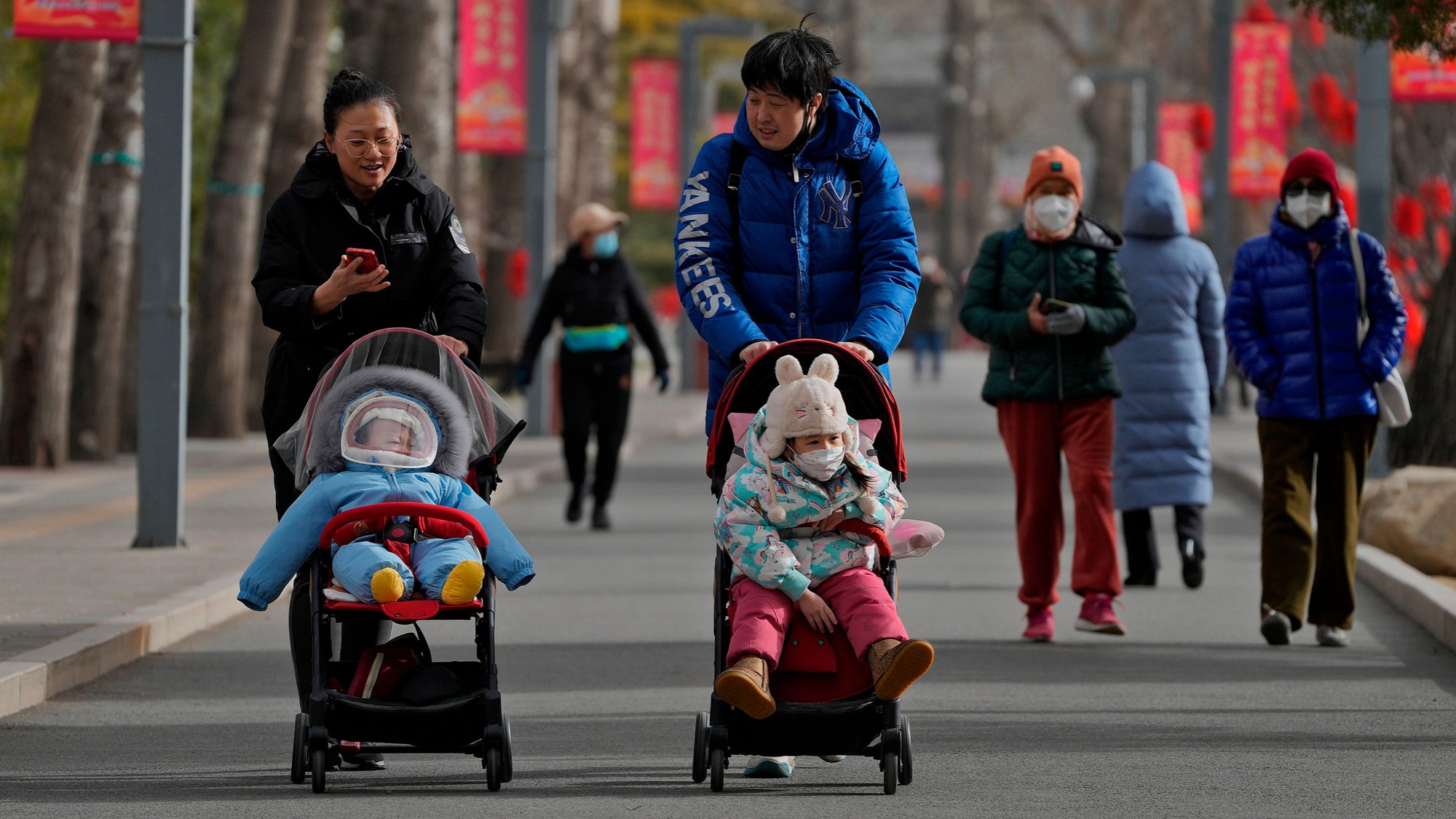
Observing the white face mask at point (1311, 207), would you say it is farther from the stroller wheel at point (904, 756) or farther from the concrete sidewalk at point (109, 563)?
the concrete sidewalk at point (109, 563)

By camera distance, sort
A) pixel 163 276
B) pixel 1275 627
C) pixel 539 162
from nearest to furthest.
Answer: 1. pixel 1275 627
2. pixel 163 276
3. pixel 539 162

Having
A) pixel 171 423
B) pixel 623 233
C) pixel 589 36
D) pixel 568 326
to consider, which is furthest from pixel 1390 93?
pixel 623 233

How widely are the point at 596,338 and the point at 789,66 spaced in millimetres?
8971

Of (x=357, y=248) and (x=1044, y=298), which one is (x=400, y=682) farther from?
(x=1044, y=298)

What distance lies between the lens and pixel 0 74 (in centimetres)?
3584

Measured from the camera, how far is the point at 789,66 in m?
7.04

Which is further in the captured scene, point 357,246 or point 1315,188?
point 1315,188

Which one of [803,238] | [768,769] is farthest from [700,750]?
[803,238]

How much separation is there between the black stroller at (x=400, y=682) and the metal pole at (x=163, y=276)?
21.0ft

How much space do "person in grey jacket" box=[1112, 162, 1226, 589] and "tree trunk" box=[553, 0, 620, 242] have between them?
86.8ft

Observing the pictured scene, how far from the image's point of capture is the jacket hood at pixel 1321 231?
1038cm

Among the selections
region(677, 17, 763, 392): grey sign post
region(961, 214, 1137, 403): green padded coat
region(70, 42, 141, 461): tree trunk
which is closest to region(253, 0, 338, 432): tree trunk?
region(70, 42, 141, 461): tree trunk

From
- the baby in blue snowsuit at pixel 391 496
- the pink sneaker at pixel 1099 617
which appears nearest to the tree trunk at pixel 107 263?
the pink sneaker at pixel 1099 617

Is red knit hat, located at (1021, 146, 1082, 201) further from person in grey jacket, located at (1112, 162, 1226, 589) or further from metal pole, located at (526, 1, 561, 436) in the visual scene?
metal pole, located at (526, 1, 561, 436)
